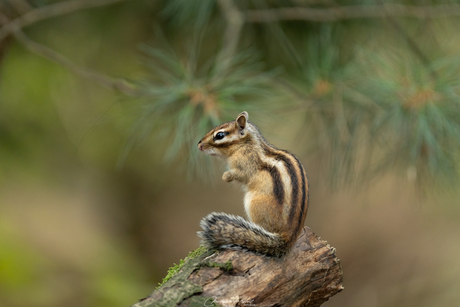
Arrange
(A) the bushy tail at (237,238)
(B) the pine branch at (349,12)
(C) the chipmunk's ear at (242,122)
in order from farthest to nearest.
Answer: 1. (B) the pine branch at (349,12)
2. (C) the chipmunk's ear at (242,122)
3. (A) the bushy tail at (237,238)

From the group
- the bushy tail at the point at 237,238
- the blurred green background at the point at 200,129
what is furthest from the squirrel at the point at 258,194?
the blurred green background at the point at 200,129

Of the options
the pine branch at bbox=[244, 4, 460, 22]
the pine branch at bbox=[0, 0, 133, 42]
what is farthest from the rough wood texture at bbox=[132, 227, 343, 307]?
the pine branch at bbox=[0, 0, 133, 42]

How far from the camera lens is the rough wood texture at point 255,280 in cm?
81

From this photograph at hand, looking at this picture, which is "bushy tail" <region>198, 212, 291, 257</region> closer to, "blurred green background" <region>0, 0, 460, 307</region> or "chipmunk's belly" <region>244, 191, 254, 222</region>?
"chipmunk's belly" <region>244, 191, 254, 222</region>

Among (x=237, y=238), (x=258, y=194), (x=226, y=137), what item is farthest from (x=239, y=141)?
(x=237, y=238)

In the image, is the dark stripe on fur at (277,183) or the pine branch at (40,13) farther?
the pine branch at (40,13)

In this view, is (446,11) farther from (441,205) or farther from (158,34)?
(441,205)

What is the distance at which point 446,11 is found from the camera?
1.72 metres

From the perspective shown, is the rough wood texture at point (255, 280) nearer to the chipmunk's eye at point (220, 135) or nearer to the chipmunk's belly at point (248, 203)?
the chipmunk's belly at point (248, 203)

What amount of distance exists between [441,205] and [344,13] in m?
1.53

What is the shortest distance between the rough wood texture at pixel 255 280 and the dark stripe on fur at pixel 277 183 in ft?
0.34

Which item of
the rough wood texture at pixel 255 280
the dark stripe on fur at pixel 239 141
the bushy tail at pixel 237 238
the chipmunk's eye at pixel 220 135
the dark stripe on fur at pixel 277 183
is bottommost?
the rough wood texture at pixel 255 280

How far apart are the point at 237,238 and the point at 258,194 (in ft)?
0.68

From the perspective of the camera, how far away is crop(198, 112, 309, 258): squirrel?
935mm
